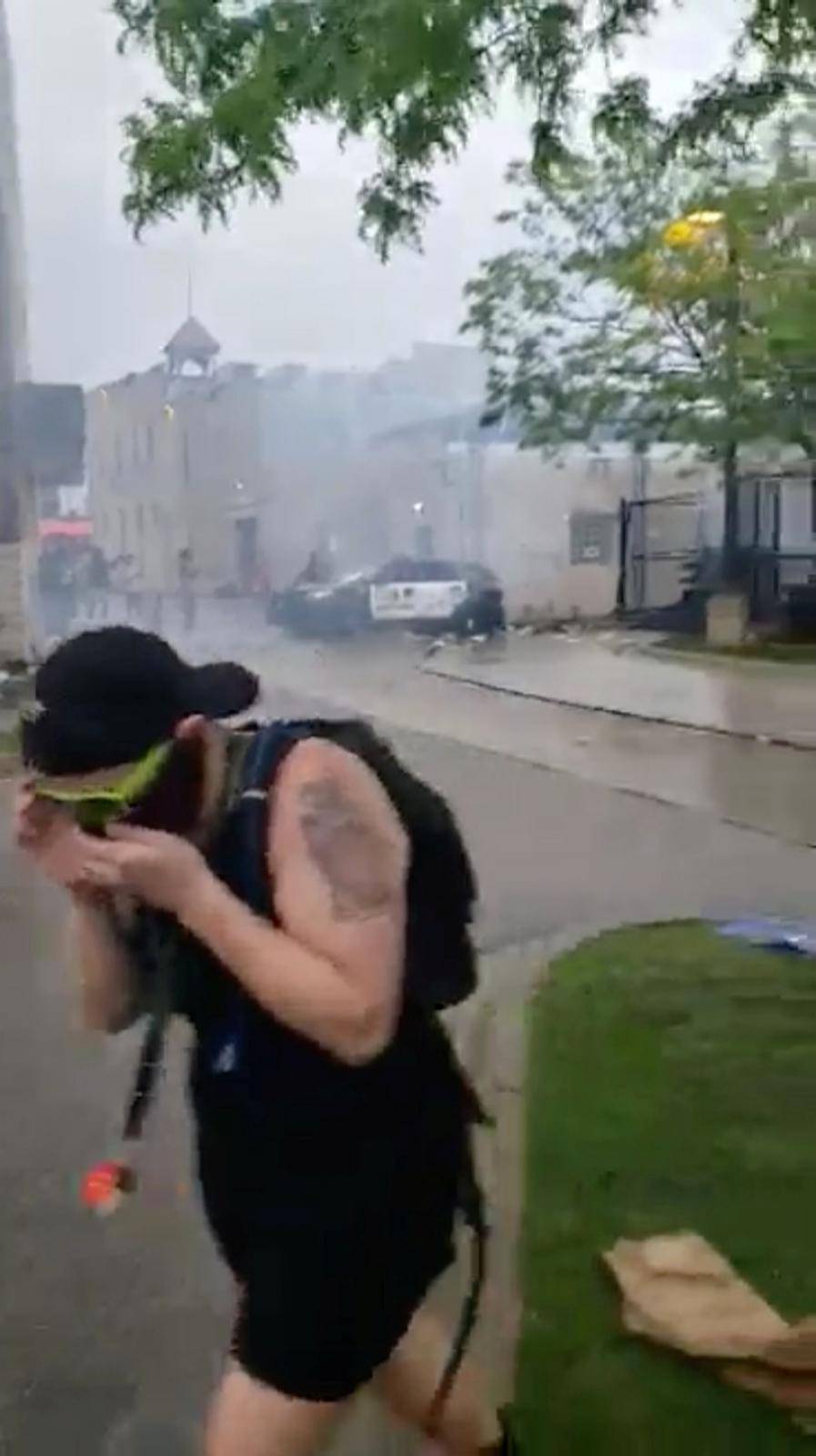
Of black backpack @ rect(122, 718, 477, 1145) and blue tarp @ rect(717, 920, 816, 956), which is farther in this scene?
blue tarp @ rect(717, 920, 816, 956)

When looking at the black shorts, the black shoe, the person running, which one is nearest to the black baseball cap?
the person running

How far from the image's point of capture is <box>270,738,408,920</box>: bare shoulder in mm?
1188

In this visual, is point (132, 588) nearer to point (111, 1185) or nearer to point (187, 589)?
point (187, 589)

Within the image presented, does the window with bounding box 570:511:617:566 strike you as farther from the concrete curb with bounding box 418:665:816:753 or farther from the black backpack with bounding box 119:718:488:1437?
the black backpack with bounding box 119:718:488:1437

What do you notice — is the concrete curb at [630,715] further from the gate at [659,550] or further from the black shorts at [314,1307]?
the black shorts at [314,1307]

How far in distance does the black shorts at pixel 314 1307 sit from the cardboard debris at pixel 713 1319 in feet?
2.18

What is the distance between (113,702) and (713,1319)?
1088mm

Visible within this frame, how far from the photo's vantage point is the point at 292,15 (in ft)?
6.90

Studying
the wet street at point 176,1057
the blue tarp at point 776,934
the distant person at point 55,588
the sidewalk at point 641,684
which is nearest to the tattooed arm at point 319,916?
the wet street at point 176,1057

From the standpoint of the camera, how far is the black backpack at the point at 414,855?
120 cm

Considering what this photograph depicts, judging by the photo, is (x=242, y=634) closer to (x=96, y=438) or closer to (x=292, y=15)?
(x=96, y=438)

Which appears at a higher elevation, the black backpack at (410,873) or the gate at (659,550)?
the gate at (659,550)

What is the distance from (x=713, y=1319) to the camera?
1913 mm

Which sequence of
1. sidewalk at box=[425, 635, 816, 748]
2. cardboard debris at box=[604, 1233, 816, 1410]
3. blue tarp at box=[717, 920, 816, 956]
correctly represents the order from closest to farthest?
1. cardboard debris at box=[604, 1233, 816, 1410]
2. sidewalk at box=[425, 635, 816, 748]
3. blue tarp at box=[717, 920, 816, 956]
